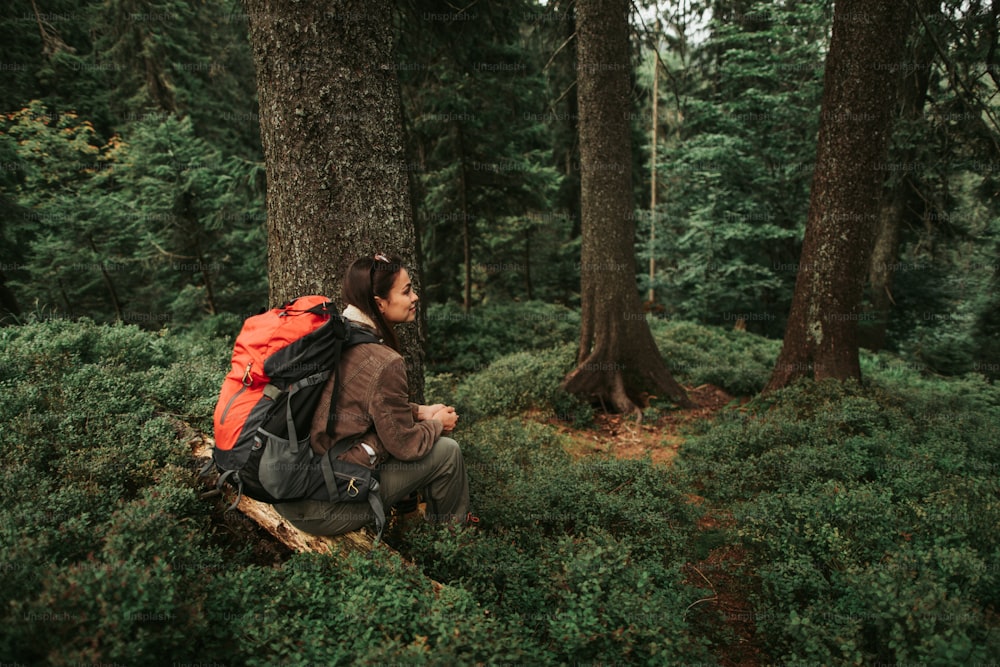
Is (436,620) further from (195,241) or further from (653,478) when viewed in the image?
(195,241)

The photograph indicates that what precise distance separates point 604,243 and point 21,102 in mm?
14786

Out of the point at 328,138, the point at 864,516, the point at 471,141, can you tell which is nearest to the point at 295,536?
the point at 328,138

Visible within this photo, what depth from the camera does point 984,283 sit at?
11609 millimetres

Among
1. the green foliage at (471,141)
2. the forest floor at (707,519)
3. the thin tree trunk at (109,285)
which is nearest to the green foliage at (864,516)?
the forest floor at (707,519)

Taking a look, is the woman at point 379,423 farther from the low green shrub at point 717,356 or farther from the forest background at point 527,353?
the low green shrub at point 717,356

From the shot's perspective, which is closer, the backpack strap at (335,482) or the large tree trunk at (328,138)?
the backpack strap at (335,482)

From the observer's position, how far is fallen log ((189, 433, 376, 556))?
3.22 meters

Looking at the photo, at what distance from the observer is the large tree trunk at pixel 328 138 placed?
12.0 ft

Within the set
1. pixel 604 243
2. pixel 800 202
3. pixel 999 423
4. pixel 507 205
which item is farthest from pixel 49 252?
pixel 800 202

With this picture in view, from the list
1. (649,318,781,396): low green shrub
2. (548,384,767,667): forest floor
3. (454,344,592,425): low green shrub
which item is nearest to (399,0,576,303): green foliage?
(454,344,592,425): low green shrub


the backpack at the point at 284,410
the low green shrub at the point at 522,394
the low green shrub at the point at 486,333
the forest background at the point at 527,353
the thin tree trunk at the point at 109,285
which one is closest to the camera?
the forest background at the point at 527,353

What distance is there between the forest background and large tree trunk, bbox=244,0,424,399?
247mm

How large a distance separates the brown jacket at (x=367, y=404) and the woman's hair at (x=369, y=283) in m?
0.36

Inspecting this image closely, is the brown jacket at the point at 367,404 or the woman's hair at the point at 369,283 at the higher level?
the woman's hair at the point at 369,283
